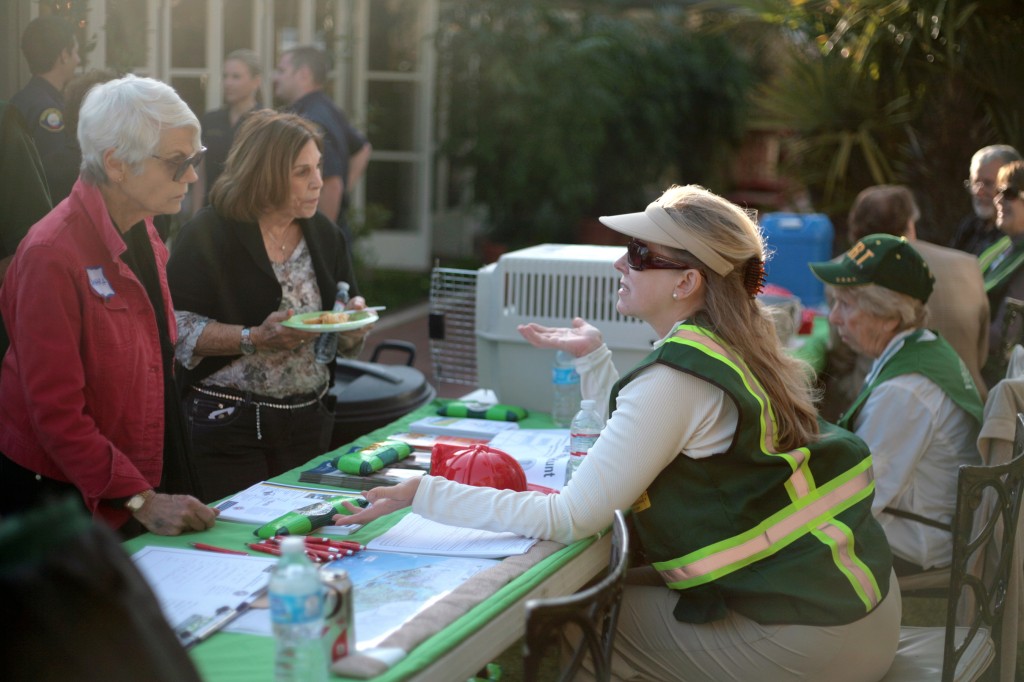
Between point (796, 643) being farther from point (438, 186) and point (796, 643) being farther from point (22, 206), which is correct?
point (438, 186)

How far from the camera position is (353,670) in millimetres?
1739

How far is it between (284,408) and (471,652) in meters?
1.62

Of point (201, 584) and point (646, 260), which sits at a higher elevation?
point (646, 260)

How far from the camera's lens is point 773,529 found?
7.70 feet

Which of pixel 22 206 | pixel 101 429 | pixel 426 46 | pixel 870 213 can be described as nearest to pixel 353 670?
pixel 101 429

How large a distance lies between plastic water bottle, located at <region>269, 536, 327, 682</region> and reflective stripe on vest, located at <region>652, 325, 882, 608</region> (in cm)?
97

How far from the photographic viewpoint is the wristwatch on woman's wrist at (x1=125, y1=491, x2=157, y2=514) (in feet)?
7.74

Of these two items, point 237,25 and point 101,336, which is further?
point 237,25

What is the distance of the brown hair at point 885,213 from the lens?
5.02 m

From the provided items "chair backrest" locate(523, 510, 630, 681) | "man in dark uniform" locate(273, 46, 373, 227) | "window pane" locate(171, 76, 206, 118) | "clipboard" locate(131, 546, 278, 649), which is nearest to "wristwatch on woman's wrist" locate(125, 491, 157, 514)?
"clipboard" locate(131, 546, 278, 649)

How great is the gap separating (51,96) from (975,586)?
3810mm

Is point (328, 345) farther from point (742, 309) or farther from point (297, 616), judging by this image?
point (297, 616)

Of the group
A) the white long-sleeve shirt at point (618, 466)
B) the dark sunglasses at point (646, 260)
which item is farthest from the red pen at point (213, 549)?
the dark sunglasses at point (646, 260)

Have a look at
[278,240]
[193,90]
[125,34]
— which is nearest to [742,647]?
[278,240]
